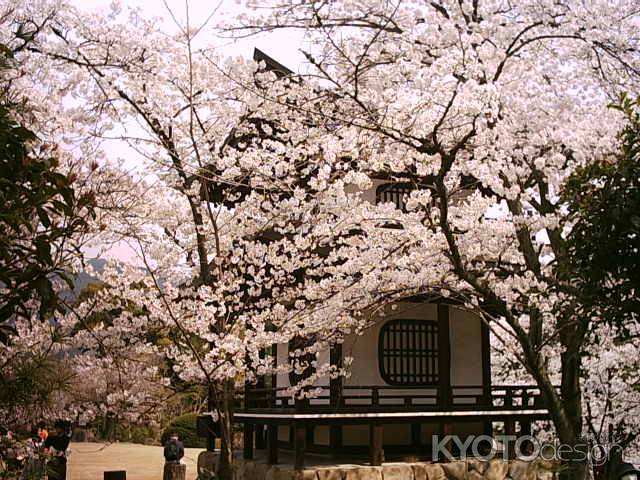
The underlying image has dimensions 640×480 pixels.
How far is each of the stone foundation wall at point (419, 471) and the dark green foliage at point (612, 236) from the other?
618cm

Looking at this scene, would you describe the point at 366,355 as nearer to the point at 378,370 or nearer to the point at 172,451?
the point at 378,370

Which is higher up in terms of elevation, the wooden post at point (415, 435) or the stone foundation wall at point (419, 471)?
the wooden post at point (415, 435)

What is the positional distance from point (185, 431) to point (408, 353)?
353 inches

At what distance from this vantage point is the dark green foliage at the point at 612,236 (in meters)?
3.80

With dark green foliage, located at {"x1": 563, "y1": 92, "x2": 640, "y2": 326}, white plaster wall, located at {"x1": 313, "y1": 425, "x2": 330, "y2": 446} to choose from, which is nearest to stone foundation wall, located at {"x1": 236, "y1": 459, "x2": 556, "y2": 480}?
white plaster wall, located at {"x1": 313, "y1": 425, "x2": 330, "y2": 446}

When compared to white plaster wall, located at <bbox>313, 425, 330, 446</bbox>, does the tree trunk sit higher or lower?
higher

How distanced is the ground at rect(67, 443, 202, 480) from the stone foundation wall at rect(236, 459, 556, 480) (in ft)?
11.9

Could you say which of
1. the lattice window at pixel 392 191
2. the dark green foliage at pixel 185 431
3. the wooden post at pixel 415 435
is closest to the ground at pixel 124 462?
the dark green foliage at pixel 185 431

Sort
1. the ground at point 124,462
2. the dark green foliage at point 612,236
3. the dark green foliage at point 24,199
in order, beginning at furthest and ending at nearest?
the ground at point 124,462 → the dark green foliage at point 612,236 → the dark green foliage at point 24,199

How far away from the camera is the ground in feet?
43.7

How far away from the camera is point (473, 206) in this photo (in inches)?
306

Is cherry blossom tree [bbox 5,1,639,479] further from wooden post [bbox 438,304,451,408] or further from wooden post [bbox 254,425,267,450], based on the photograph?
wooden post [bbox 254,425,267,450]
